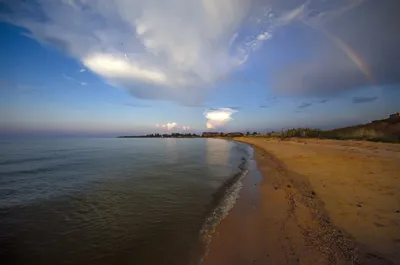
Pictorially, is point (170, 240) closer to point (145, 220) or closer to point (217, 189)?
point (145, 220)

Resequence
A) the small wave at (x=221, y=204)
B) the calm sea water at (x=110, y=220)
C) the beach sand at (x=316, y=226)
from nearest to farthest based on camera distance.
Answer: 1. the beach sand at (x=316, y=226)
2. the calm sea water at (x=110, y=220)
3. the small wave at (x=221, y=204)

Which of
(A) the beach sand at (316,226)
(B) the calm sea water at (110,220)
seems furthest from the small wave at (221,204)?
(A) the beach sand at (316,226)

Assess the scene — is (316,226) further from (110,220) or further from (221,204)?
(110,220)

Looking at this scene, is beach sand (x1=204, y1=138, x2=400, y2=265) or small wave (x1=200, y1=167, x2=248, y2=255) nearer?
beach sand (x1=204, y1=138, x2=400, y2=265)

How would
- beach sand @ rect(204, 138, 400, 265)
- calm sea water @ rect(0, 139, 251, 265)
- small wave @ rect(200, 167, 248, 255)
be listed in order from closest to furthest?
beach sand @ rect(204, 138, 400, 265), calm sea water @ rect(0, 139, 251, 265), small wave @ rect(200, 167, 248, 255)

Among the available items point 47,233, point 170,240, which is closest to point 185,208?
point 170,240

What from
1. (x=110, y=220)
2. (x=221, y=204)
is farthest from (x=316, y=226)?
(x=110, y=220)

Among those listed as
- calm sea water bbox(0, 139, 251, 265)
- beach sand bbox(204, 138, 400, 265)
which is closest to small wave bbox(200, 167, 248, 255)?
calm sea water bbox(0, 139, 251, 265)

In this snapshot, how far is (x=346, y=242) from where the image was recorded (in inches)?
183

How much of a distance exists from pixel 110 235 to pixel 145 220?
1325 mm

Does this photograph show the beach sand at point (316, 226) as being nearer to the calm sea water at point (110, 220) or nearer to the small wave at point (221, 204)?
the small wave at point (221, 204)

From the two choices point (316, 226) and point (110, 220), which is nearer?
point (316, 226)

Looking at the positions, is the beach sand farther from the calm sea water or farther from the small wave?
the calm sea water

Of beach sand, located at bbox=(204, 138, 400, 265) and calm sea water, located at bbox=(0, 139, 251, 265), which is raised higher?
beach sand, located at bbox=(204, 138, 400, 265)
